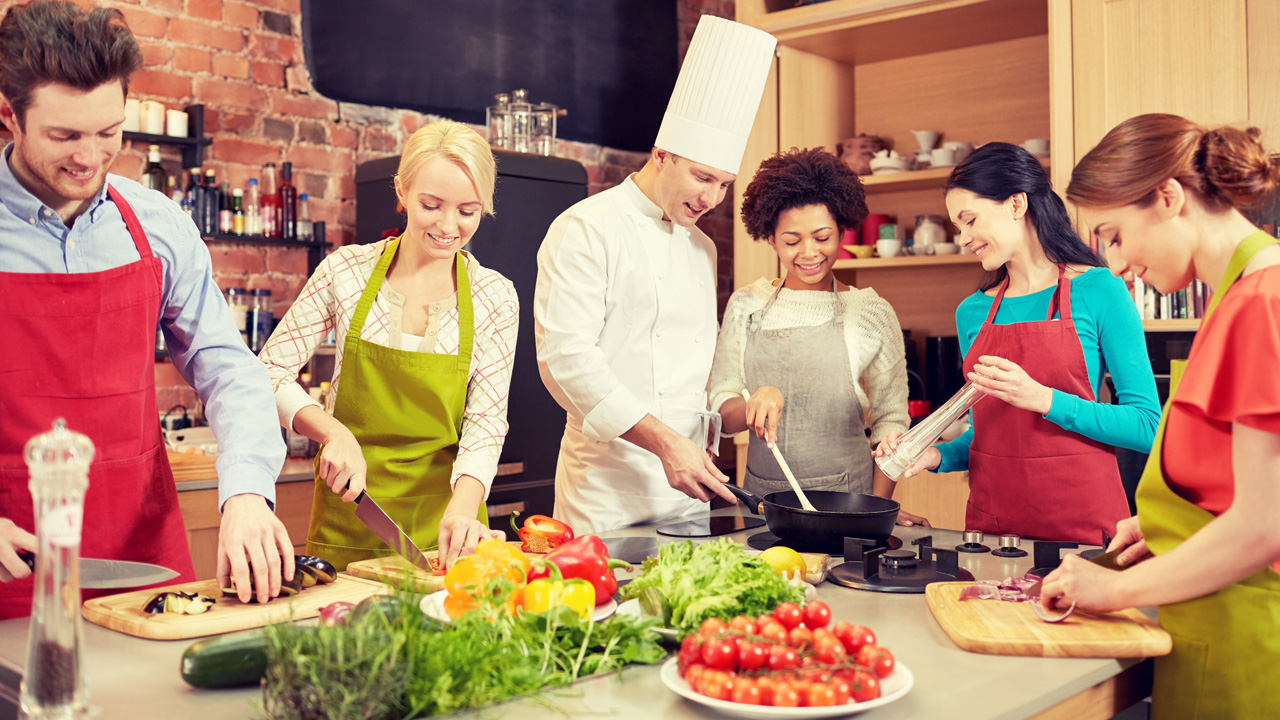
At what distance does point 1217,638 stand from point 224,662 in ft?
3.65

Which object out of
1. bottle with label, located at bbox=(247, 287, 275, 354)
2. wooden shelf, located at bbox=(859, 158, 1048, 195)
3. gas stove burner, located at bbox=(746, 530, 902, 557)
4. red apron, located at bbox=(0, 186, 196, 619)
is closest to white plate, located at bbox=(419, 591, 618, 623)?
gas stove burner, located at bbox=(746, 530, 902, 557)

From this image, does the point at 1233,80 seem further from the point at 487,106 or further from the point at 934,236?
the point at 487,106

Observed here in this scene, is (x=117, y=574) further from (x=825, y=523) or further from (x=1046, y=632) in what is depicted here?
(x=1046, y=632)

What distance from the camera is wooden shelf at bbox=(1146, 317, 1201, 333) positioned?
10.3 feet

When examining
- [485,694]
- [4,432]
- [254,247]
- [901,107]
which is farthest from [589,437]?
[901,107]

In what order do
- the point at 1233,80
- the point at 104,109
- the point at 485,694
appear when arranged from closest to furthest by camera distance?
the point at 485,694 < the point at 104,109 < the point at 1233,80

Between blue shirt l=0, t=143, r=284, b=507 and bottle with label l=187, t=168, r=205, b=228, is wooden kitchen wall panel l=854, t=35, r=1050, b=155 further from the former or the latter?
blue shirt l=0, t=143, r=284, b=507

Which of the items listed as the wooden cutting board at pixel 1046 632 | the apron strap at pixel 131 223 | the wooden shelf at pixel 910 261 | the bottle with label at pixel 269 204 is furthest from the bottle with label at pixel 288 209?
the wooden cutting board at pixel 1046 632

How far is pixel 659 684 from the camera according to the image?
1.09 meters

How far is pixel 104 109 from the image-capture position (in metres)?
1.37

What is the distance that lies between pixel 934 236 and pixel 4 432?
3092 millimetres

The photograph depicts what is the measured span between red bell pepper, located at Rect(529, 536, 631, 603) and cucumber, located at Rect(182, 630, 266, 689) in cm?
34

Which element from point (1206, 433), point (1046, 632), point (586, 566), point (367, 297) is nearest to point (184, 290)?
point (367, 297)

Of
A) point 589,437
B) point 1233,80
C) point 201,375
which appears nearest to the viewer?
point 201,375
